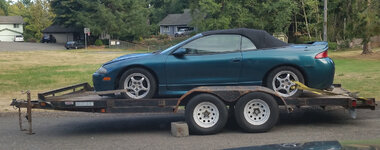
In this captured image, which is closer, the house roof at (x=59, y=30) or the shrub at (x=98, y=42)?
the shrub at (x=98, y=42)

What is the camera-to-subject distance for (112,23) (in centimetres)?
6769

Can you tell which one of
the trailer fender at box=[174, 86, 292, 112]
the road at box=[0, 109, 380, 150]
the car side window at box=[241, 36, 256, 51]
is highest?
the car side window at box=[241, 36, 256, 51]

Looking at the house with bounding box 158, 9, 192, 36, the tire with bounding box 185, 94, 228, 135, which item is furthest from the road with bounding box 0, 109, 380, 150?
the house with bounding box 158, 9, 192, 36

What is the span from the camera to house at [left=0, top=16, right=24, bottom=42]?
10169 centimetres

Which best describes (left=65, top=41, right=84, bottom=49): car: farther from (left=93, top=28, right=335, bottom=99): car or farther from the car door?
the car door

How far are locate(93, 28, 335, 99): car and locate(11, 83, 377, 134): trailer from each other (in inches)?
12.2

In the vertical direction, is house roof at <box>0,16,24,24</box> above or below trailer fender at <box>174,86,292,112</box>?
above

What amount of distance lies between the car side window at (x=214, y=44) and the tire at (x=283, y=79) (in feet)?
2.69

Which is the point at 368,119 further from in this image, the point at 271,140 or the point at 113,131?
the point at 113,131

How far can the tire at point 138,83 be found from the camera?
8.17 m

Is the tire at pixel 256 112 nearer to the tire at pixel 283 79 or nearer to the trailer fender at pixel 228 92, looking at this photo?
the trailer fender at pixel 228 92

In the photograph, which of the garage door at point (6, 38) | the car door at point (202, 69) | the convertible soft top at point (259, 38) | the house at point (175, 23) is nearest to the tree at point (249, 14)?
the convertible soft top at point (259, 38)

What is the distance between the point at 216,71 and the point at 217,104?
0.78m

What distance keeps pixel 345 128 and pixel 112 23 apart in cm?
6175
